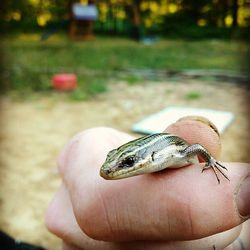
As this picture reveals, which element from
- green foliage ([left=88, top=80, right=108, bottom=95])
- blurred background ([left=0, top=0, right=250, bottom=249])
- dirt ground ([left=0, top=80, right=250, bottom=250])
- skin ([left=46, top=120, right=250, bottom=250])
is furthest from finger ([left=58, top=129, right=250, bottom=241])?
green foliage ([left=88, top=80, right=108, bottom=95])

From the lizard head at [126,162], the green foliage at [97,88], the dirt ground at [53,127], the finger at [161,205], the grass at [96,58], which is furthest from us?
the grass at [96,58]

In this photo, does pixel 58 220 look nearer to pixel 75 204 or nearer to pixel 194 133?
pixel 75 204

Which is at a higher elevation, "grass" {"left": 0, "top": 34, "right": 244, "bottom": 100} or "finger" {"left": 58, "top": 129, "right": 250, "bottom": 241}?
"finger" {"left": 58, "top": 129, "right": 250, "bottom": 241}

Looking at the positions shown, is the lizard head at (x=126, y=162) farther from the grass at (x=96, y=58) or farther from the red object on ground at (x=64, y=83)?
the red object on ground at (x=64, y=83)

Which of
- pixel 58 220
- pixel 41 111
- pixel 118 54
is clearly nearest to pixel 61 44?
pixel 118 54

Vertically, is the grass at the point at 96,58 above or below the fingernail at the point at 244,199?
below

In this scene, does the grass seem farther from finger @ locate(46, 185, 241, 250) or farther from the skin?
the skin

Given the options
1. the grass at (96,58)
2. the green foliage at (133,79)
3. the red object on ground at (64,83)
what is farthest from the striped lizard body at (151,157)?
the green foliage at (133,79)
